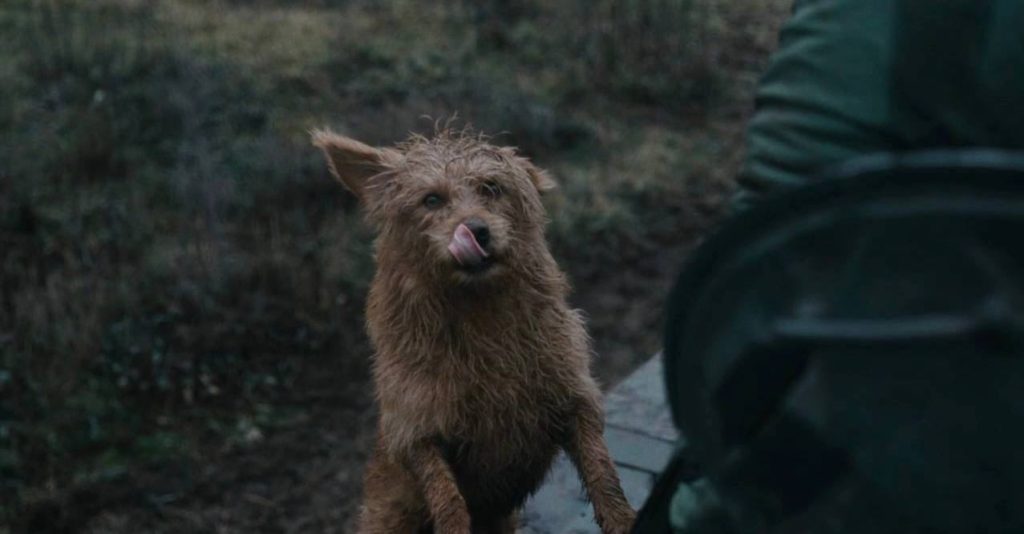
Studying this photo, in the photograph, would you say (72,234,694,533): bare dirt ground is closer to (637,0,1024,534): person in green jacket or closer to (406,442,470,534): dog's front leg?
(406,442,470,534): dog's front leg

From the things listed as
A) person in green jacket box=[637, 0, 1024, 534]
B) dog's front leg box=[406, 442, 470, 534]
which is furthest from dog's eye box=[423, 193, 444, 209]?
person in green jacket box=[637, 0, 1024, 534]

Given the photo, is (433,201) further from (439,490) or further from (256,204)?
(256,204)

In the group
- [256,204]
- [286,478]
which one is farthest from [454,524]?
[256,204]

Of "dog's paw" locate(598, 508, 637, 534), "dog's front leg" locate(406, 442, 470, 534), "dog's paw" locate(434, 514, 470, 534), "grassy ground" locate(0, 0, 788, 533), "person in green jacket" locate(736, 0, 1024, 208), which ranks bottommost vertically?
"grassy ground" locate(0, 0, 788, 533)

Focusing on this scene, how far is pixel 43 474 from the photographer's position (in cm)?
420

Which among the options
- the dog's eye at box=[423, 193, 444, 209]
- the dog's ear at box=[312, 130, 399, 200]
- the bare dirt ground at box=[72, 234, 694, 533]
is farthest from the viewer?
the bare dirt ground at box=[72, 234, 694, 533]

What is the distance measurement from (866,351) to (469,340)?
3.33 ft

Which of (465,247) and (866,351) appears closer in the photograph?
(866,351)

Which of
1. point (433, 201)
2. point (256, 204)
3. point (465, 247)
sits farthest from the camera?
point (256, 204)

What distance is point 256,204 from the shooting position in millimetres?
5586

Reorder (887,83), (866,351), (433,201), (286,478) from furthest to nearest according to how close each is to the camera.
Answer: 1. (286,478)
2. (433,201)
3. (887,83)
4. (866,351)

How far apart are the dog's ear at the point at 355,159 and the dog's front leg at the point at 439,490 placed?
1.52 feet

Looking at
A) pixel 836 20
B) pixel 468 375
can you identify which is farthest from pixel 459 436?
pixel 836 20

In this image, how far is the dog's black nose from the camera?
2.03 m
